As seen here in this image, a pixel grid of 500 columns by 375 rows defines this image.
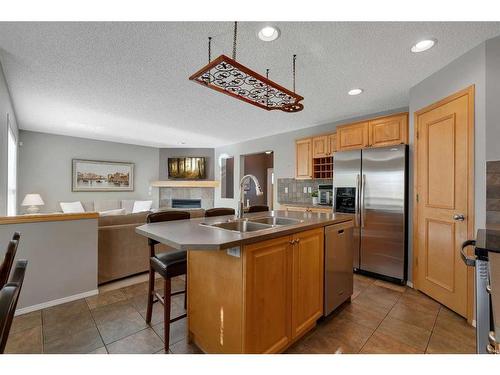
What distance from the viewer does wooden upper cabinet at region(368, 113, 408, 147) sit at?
9.92 ft

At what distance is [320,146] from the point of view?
420cm

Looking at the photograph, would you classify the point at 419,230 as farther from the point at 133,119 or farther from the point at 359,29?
the point at 133,119

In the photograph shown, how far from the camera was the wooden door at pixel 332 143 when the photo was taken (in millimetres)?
3964

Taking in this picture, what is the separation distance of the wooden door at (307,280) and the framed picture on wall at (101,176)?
6.00 meters

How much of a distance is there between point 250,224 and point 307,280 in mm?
640

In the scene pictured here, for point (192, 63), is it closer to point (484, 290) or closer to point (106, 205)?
point (484, 290)

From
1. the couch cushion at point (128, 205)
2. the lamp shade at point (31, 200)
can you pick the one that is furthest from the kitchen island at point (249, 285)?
the couch cushion at point (128, 205)

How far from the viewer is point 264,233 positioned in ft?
4.68

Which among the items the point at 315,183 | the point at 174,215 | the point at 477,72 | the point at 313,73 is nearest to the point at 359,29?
the point at 313,73

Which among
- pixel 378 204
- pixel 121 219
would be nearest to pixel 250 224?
pixel 121 219

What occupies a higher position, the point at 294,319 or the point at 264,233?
the point at 264,233

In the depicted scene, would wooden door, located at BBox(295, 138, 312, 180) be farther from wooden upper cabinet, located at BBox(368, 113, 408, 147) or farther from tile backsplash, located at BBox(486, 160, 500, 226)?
tile backsplash, located at BBox(486, 160, 500, 226)
